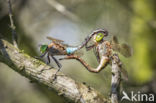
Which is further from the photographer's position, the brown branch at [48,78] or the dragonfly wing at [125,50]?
the brown branch at [48,78]

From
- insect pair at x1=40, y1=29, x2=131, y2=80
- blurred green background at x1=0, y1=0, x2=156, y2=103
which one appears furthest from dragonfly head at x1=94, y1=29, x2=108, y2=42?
blurred green background at x1=0, y1=0, x2=156, y2=103

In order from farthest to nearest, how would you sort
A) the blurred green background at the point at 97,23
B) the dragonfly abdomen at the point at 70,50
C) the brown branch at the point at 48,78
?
the blurred green background at the point at 97,23
the brown branch at the point at 48,78
the dragonfly abdomen at the point at 70,50

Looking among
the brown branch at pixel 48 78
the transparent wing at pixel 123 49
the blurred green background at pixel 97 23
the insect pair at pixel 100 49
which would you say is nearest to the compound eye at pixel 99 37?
the insect pair at pixel 100 49

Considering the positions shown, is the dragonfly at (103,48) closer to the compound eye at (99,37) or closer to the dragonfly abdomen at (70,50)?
the compound eye at (99,37)

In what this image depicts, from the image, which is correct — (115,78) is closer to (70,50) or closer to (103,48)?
(103,48)

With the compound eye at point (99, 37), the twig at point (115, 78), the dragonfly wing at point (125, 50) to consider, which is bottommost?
the twig at point (115, 78)

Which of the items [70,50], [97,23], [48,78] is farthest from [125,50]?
[97,23]

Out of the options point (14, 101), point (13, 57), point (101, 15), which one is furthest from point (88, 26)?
point (13, 57)

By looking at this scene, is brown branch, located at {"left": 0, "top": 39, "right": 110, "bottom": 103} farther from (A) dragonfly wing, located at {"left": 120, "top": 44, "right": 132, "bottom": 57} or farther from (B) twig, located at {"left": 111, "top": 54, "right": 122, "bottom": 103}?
(A) dragonfly wing, located at {"left": 120, "top": 44, "right": 132, "bottom": 57}
